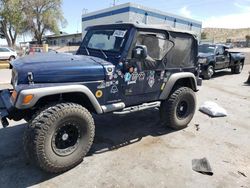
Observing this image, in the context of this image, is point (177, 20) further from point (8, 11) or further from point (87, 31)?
point (8, 11)

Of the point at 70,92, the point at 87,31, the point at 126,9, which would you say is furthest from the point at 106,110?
the point at 126,9

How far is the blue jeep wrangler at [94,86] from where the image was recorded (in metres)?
3.27

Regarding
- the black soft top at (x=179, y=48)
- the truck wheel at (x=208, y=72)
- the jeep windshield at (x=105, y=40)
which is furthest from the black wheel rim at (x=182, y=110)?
the truck wheel at (x=208, y=72)

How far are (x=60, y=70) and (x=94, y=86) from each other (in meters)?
0.57

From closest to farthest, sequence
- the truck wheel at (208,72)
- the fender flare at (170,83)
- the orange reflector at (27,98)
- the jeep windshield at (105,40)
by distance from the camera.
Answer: the orange reflector at (27,98) < the jeep windshield at (105,40) < the fender flare at (170,83) < the truck wheel at (208,72)

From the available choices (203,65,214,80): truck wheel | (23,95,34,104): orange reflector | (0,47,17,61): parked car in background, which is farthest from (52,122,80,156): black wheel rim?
(0,47,17,61): parked car in background

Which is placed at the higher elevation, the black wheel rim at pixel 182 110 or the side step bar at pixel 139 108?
the side step bar at pixel 139 108

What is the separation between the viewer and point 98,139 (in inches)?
184

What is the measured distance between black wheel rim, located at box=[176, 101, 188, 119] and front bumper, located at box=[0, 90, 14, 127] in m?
3.24

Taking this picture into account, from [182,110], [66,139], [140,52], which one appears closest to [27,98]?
[66,139]

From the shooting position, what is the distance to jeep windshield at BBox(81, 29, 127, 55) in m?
4.28

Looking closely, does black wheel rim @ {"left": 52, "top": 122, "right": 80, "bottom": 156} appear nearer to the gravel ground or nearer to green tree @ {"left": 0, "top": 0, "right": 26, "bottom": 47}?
the gravel ground

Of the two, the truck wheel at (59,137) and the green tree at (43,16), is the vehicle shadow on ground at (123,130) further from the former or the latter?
the green tree at (43,16)

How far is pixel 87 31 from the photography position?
5227 mm
